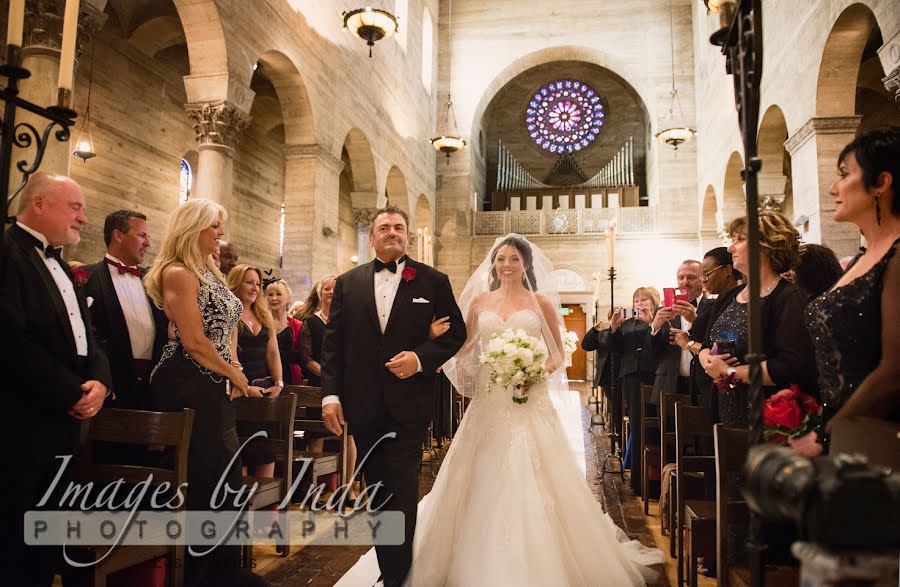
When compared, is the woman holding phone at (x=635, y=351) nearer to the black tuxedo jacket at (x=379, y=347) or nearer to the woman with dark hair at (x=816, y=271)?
the woman with dark hair at (x=816, y=271)

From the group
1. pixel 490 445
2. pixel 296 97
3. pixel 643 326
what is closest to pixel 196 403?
pixel 490 445

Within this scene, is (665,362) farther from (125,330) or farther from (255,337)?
(125,330)

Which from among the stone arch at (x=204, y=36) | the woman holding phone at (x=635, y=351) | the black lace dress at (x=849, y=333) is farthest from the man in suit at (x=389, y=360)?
the stone arch at (x=204, y=36)

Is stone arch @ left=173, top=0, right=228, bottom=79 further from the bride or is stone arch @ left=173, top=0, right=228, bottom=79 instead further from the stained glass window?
the stained glass window

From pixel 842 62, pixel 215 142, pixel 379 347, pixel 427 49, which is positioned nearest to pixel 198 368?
pixel 379 347

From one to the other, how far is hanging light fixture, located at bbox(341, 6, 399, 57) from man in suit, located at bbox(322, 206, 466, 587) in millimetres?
8702

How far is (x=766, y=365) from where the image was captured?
260 centimetres

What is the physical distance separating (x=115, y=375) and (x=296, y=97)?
29.6 feet

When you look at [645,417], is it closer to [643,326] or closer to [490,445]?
[643,326]

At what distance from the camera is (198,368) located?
2.83 metres

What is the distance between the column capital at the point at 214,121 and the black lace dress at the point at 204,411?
6.54 meters

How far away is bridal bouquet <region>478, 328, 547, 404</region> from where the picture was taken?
3.40 m

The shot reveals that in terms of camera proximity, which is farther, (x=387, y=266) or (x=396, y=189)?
(x=396, y=189)

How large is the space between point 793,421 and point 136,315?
294 centimetres
